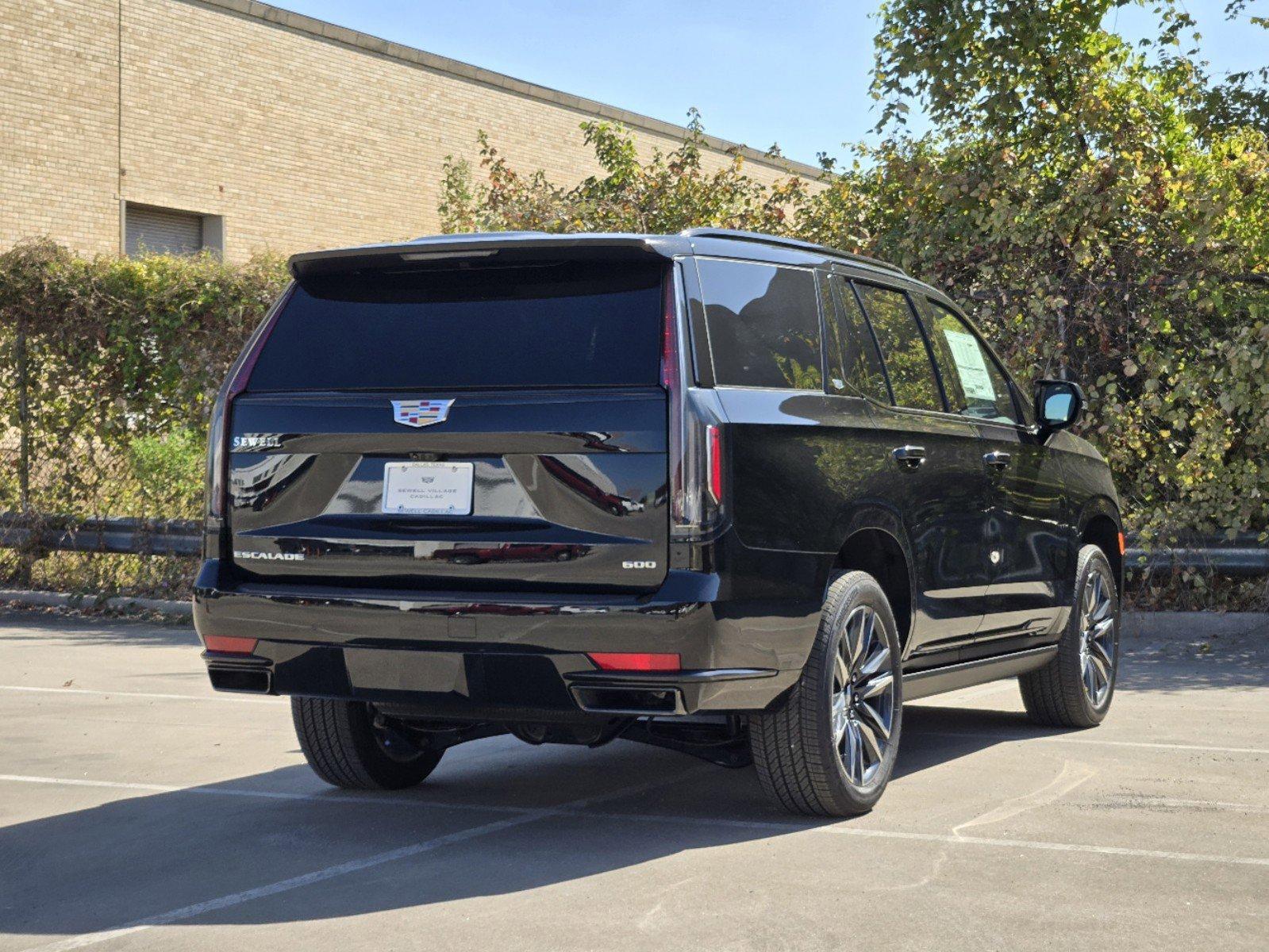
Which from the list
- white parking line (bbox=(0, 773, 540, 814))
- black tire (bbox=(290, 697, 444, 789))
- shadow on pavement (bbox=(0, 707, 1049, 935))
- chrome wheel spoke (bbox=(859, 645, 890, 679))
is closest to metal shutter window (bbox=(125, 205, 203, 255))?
white parking line (bbox=(0, 773, 540, 814))

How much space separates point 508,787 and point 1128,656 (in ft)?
20.3

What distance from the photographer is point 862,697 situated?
5.99 meters

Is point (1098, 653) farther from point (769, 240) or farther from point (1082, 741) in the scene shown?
point (769, 240)

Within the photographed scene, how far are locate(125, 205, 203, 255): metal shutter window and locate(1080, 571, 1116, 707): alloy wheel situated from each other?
19.4 meters

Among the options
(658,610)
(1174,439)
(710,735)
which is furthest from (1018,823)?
A: (1174,439)

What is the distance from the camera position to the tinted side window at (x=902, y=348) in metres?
6.62

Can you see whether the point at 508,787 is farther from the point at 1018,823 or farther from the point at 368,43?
the point at 368,43

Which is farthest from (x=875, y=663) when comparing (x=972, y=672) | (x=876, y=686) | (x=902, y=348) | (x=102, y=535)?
(x=102, y=535)

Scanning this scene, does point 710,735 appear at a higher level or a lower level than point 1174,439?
lower

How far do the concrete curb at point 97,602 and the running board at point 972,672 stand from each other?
8.24m

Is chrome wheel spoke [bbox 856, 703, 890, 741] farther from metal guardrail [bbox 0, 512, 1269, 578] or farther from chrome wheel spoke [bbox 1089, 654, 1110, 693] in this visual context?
metal guardrail [bbox 0, 512, 1269, 578]

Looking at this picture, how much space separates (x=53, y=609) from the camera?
1452 cm

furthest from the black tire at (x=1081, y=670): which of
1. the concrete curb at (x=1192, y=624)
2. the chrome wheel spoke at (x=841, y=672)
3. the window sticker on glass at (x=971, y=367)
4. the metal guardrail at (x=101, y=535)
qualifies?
the metal guardrail at (x=101, y=535)

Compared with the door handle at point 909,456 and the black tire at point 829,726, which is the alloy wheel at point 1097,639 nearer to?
the door handle at point 909,456
